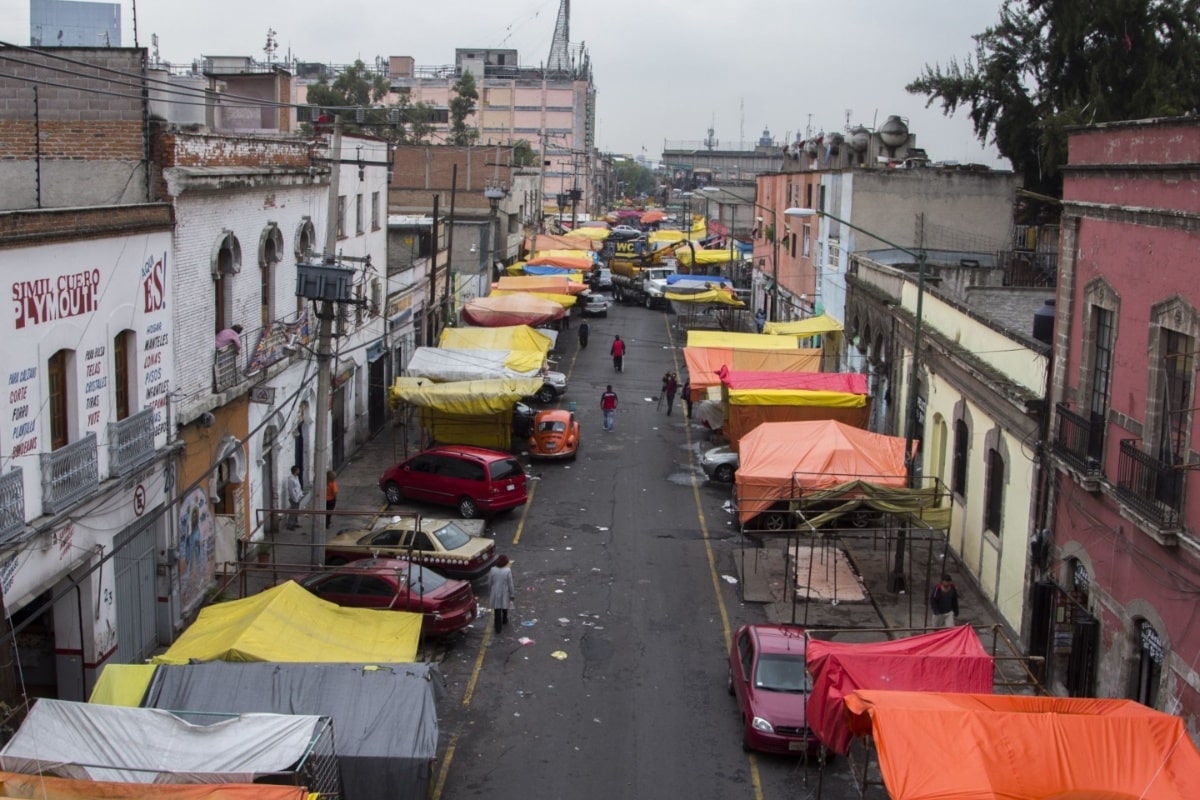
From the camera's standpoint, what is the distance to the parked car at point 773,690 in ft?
52.1

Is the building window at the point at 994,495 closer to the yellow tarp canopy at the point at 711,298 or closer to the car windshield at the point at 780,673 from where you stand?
the car windshield at the point at 780,673

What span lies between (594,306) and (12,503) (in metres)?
53.7

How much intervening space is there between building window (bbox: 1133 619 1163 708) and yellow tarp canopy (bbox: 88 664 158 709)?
40.8ft

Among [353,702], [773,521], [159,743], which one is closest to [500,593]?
[353,702]

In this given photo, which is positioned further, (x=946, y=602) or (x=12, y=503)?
(x=946, y=602)

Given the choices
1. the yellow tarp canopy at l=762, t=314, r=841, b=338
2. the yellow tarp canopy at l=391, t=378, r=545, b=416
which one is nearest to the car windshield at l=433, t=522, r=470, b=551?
the yellow tarp canopy at l=391, t=378, r=545, b=416

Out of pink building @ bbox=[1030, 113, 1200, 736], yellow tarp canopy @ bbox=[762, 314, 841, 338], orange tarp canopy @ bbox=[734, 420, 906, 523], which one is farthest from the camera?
yellow tarp canopy @ bbox=[762, 314, 841, 338]

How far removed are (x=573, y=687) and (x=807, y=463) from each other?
8.59 meters

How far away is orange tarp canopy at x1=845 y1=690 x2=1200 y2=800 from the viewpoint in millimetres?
11266

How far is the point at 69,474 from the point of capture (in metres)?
16.2

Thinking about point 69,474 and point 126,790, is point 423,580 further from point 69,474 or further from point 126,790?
point 126,790

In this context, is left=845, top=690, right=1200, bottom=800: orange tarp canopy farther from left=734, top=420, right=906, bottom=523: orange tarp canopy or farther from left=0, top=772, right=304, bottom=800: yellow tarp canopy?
left=734, top=420, right=906, bottom=523: orange tarp canopy

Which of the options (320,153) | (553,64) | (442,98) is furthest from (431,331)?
(553,64)

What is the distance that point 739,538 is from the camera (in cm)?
2752
